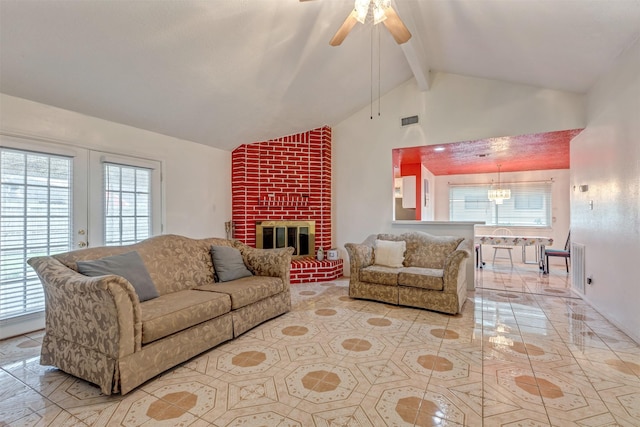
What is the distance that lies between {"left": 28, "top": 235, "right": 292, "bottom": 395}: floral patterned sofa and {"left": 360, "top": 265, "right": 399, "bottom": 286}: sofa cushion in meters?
1.35

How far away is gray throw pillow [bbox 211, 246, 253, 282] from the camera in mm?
3084

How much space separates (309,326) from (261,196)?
259cm

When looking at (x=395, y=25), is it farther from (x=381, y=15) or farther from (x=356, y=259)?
(x=356, y=259)

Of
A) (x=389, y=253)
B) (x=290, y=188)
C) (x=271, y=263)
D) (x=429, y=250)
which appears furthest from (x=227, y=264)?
(x=429, y=250)

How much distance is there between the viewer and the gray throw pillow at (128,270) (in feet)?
7.18

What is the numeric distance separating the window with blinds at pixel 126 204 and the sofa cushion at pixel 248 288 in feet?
4.31

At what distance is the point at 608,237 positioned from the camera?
3111 mm

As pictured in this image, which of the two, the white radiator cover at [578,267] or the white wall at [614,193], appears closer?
the white wall at [614,193]

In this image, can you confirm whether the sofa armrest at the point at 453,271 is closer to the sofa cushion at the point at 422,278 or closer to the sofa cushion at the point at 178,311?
the sofa cushion at the point at 422,278

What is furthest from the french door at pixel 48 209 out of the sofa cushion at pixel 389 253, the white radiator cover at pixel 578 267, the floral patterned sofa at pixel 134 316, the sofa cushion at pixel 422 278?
the white radiator cover at pixel 578 267

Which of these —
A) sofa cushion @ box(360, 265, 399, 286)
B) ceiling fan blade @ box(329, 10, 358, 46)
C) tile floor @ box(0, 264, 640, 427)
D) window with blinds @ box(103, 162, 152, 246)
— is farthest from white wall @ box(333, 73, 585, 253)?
window with blinds @ box(103, 162, 152, 246)

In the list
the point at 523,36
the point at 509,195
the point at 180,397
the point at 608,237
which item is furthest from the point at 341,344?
the point at 509,195

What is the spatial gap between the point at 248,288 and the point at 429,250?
7.74ft

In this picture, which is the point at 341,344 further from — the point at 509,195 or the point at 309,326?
the point at 509,195
